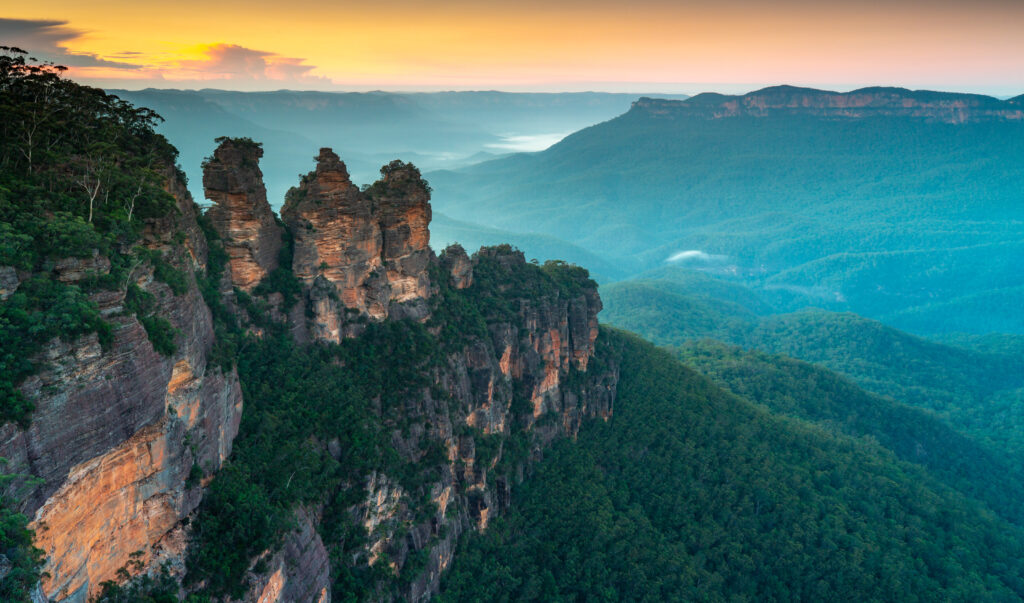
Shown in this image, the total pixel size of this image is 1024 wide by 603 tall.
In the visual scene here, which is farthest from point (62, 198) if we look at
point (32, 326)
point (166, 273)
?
point (32, 326)

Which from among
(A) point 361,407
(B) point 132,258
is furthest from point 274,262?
(B) point 132,258

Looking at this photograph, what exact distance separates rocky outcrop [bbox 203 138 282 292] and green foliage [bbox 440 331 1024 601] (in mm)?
24355

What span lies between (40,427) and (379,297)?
2400 centimetres

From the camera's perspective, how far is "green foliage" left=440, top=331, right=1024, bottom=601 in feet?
138

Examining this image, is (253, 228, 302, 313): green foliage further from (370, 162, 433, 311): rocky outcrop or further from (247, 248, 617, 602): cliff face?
(247, 248, 617, 602): cliff face

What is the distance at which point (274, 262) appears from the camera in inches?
1375

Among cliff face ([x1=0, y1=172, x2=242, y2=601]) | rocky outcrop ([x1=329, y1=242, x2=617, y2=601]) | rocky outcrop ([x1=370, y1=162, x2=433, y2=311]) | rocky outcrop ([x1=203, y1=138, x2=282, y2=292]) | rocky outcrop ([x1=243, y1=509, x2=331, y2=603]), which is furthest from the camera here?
rocky outcrop ([x1=370, y1=162, x2=433, y2=311])

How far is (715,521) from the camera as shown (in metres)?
50.5

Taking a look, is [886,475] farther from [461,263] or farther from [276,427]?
[276,427]

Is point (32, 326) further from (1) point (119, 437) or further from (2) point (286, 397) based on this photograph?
(2) point (286, 397)

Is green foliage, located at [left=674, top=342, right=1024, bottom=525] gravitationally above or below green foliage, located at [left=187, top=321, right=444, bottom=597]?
below

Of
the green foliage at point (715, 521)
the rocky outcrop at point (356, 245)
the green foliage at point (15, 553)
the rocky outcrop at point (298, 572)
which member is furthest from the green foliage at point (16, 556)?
the green foliage at point (715, 521)

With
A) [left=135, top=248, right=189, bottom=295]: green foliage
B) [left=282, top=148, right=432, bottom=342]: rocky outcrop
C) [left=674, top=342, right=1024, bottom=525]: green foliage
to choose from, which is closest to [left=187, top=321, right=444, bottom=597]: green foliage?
[left=282, top=148, right=432, bottom=342]: rocky outcrop

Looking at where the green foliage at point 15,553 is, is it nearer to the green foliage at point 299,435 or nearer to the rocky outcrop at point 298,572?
the green foliage at point 299,435
